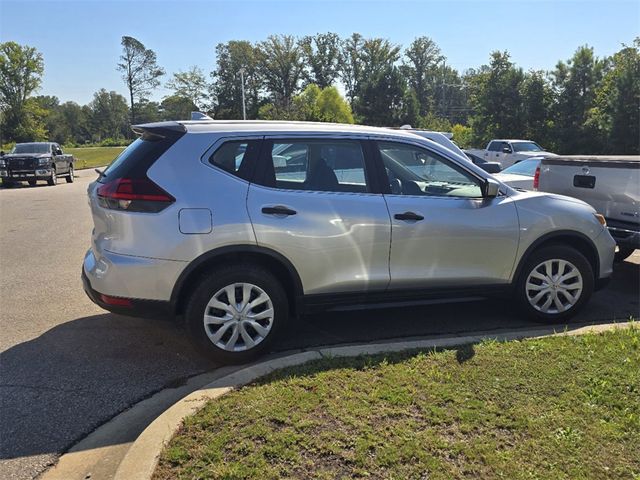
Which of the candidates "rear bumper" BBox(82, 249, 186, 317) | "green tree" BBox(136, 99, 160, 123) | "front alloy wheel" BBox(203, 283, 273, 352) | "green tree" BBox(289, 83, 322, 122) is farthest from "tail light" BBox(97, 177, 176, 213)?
"green tree" BBox(136, 99, 160, 123)

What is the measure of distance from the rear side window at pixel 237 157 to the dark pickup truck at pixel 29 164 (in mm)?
22351

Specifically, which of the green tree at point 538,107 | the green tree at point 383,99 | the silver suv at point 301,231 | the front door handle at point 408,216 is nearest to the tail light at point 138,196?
the silver suv at point 301,231

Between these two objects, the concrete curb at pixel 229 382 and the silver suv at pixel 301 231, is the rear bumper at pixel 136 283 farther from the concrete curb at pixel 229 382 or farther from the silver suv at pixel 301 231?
the concrete curb at pixel 229 382

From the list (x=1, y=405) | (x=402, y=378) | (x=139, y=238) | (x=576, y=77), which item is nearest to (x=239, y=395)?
(x=402, y=378)

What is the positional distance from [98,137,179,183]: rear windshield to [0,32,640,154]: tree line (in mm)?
29929

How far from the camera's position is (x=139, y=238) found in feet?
12.9

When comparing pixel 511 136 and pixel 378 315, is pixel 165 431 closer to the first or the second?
pixel 378 315

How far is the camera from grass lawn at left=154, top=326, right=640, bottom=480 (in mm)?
2672

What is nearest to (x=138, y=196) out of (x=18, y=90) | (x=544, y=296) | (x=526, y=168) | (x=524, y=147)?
(x=544, y=296)

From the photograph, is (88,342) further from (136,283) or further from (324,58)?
(324,58)

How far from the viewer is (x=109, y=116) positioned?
4405 inches

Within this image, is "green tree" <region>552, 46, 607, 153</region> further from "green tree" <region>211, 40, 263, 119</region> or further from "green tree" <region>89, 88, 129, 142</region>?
"green tree" <region>89, 88, 129, 142</region>

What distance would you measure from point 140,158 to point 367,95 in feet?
202

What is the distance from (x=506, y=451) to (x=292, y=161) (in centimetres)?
268
